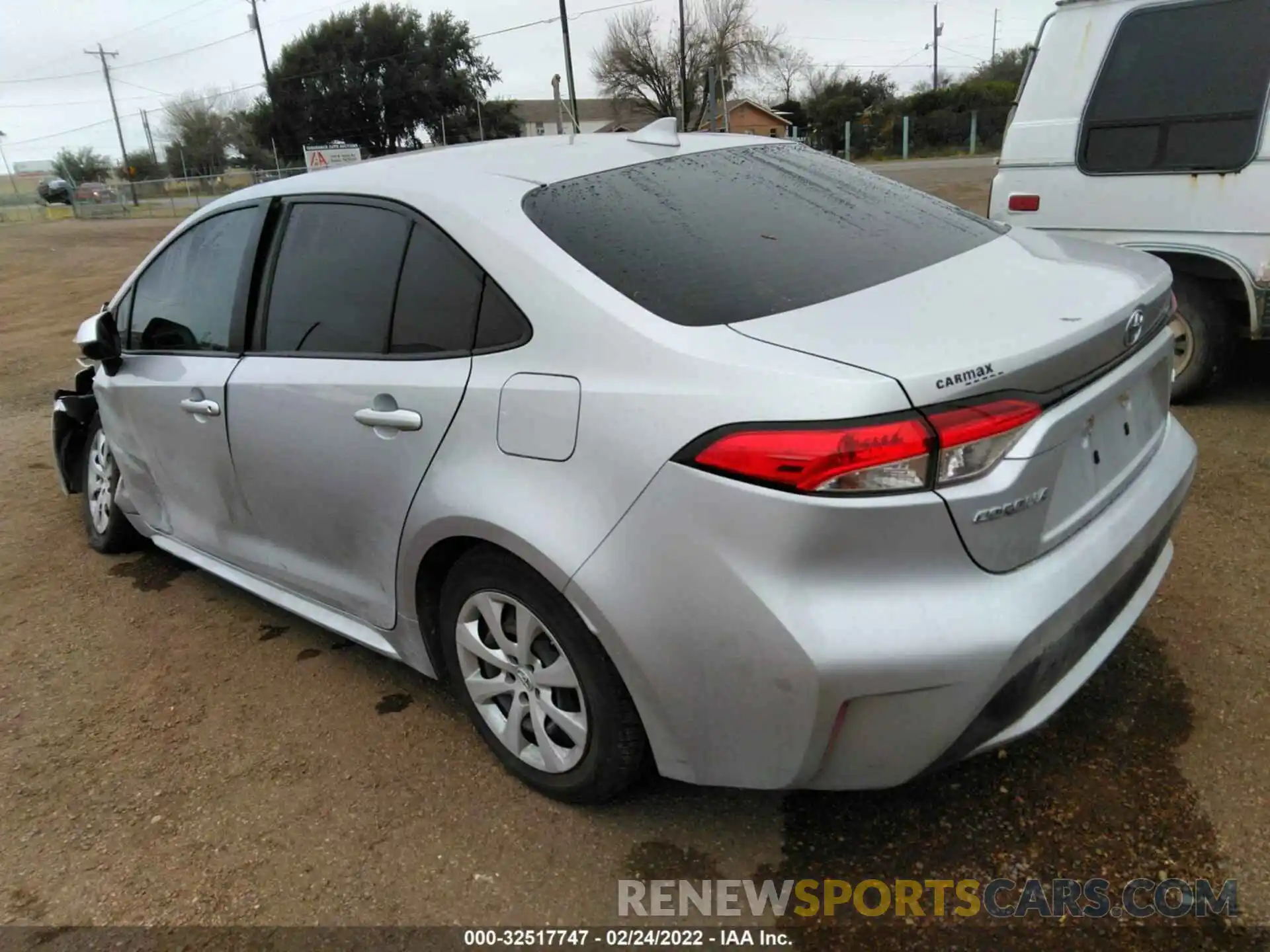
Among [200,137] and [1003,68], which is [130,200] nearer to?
[200,137]

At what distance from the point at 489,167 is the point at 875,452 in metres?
1.47

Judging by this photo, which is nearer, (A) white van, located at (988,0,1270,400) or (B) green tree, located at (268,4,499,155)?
(A) white van, located at (988,0,1270,400)

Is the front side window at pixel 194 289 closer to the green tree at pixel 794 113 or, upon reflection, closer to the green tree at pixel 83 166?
the green tree at pixel 794 113

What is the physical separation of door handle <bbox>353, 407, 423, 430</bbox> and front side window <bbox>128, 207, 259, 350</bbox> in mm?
917

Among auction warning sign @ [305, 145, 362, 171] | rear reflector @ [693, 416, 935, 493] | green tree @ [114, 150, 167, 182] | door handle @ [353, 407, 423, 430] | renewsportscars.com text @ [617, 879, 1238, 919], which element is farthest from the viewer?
green tree @ [114, 150, 167, 182]

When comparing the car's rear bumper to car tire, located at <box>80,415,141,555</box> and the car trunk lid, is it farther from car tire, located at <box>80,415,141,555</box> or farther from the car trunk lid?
car tire, located at <box>80,415,141,555</box>

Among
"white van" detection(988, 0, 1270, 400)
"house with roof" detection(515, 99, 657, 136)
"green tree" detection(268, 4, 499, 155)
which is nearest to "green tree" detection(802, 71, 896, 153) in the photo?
"house with roof" detection(515, 99, 657, 136)

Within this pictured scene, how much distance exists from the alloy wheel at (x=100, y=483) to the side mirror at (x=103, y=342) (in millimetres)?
617

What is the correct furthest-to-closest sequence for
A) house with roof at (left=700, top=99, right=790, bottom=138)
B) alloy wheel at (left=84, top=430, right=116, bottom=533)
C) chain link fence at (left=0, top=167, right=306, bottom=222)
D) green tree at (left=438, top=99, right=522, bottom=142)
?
green tree at (left=438, top=99, right=522, bottom=142) < house with roof at (left=700, top=99, right=790, bottom=138) < chain link fence at (left=0, top=167, right=306, bottom=222) < alloy wheel at (left=84, top=430, right=116, bottom=533)

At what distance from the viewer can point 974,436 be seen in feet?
5.85

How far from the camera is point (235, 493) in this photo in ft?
10.3

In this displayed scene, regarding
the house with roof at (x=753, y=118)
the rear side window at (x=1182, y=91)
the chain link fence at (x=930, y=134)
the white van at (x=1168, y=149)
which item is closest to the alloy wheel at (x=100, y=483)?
the white van at (x=1168, y=149)

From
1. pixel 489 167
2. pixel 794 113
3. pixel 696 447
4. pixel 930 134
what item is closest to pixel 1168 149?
pixel 489 167

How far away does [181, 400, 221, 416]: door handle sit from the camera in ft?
10.2
